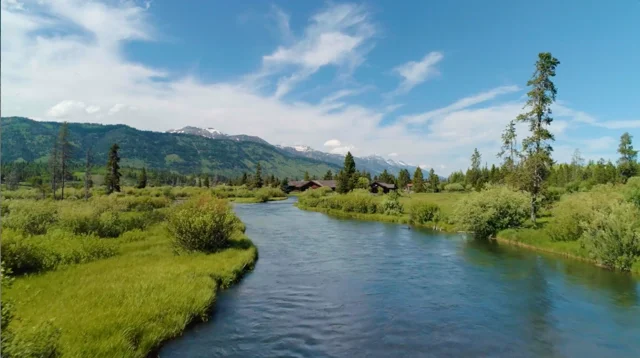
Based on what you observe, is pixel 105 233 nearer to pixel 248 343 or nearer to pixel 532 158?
pixel 248 343

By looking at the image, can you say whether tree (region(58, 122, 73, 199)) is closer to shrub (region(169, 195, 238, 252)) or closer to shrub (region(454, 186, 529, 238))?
shrub (region(169, 195, 238, 252))

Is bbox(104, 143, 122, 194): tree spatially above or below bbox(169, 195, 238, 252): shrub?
above

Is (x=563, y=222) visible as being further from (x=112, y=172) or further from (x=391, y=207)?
(x=112, y=172)

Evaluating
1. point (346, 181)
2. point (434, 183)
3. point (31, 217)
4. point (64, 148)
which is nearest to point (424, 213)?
point (31, 217)

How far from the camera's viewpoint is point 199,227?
1155 inches

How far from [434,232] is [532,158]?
1418cm

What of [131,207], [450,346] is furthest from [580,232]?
[131,207]

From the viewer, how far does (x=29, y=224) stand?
30.0m

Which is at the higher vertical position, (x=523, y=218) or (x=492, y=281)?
(x=523, y=218)

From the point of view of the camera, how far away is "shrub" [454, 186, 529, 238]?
44.4m

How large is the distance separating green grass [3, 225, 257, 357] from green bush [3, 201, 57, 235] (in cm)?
895

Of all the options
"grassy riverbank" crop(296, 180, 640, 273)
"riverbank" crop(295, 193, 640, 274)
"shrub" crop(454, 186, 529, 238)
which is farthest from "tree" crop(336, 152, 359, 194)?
"shrub" crop(454, 186, 529, 238)

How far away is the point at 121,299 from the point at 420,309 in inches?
566

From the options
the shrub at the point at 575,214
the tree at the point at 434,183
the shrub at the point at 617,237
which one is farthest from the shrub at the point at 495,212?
the tree at the point at 434,183
